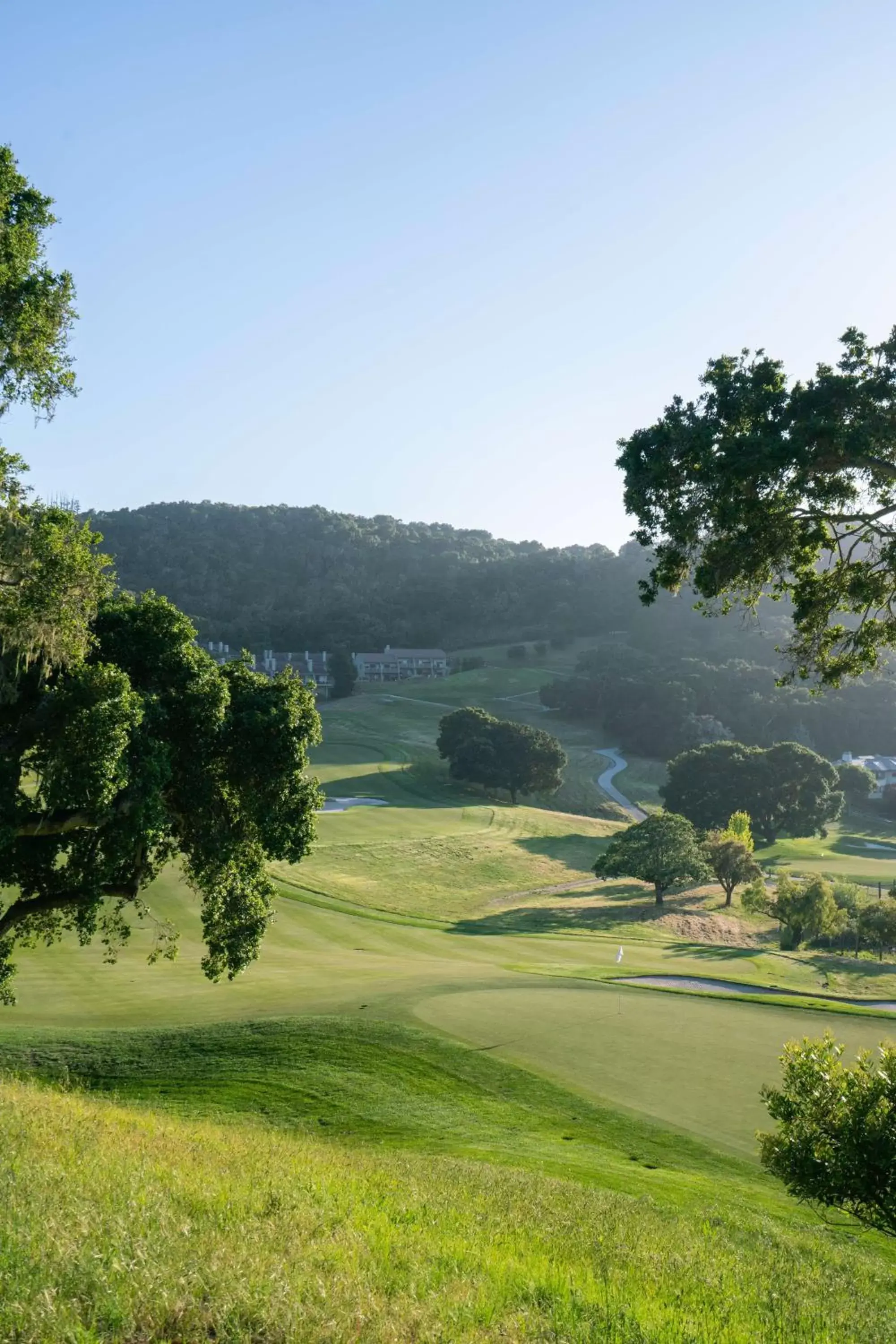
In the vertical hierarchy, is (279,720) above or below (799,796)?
above

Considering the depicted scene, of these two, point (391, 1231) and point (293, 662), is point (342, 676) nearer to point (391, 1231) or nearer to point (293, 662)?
point (293, 662)

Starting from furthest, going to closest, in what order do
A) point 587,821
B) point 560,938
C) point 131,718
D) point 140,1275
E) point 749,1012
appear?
point 587,821, point 560,938, point 749,1012, point 131,718, point 140,1275

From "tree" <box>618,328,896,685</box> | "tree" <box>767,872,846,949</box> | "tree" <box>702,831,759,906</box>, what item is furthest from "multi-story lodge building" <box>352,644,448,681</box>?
"tree" <box>618,328,896,685</box>

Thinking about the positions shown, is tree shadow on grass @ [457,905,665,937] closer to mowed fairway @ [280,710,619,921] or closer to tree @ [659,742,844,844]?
mowed fairway @ [280,710,619,921]

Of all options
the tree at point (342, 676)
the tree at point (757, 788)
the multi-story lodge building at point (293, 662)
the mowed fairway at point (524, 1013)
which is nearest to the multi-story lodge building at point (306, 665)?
the multi-story lodge building at point (293, 662)

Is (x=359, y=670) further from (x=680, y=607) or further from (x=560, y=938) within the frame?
(x=560, y=938)

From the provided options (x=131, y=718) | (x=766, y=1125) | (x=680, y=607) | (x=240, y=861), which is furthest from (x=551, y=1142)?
(x=680, y=607)

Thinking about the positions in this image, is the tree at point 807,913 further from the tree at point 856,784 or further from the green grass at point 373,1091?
the tree at point 856,784

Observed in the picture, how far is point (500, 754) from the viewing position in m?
95.6

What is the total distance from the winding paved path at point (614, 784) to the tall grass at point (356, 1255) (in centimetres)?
7789

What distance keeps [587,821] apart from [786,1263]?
3092 inches

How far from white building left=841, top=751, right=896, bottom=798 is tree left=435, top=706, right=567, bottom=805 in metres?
50.3

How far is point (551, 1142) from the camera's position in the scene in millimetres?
14789

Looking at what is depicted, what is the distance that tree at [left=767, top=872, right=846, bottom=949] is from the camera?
50.2 metres
